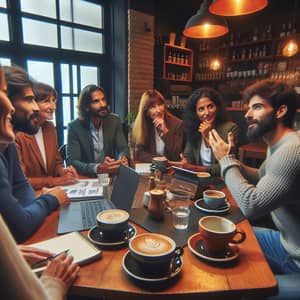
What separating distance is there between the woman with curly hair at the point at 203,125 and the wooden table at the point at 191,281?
A: 4.42ft

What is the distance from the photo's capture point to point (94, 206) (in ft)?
4.28

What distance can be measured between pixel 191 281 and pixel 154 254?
0.45 ft

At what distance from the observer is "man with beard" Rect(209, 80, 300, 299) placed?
3.65 feet

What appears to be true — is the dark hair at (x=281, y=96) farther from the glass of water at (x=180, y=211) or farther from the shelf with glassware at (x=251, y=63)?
the shelf with glassware at (x=251, y=63)

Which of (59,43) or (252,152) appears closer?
(252,152)

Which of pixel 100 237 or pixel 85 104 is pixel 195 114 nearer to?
pixel 85 104

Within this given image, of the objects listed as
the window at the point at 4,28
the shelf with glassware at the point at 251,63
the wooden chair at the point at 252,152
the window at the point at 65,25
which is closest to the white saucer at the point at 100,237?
the wooden chair at the point at 252,152

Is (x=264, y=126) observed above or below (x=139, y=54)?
below

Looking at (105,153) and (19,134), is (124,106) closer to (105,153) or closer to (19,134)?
(105,153)

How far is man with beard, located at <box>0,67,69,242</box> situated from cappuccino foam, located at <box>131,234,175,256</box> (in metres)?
0.46

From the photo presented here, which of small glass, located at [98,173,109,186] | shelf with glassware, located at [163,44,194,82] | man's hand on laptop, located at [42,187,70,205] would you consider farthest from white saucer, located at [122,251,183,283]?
shelf with glassware, located at [163,44,194,82]

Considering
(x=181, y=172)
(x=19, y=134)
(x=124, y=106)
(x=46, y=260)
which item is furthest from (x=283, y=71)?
(x=46, y=260)

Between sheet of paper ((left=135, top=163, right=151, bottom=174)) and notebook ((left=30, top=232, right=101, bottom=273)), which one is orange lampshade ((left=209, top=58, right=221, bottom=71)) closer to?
sheet of paper ((left=135, top=163, right=151, bottom=174))

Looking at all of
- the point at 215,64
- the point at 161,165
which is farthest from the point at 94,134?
the point at 215,64
